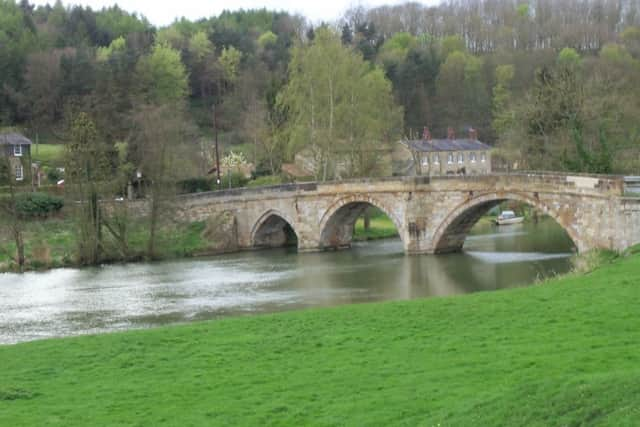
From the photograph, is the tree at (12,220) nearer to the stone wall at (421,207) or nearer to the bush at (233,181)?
the stone wall at (421,207)

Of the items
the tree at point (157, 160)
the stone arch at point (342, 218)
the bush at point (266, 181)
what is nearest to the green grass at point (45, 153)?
the tree at point (157, 160)

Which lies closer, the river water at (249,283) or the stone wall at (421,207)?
the river water at (249,283)

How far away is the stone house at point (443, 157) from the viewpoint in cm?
7294

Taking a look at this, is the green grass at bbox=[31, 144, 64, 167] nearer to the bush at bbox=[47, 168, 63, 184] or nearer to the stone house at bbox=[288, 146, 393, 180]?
the bush at bbox=[47, 168, 63, 184]

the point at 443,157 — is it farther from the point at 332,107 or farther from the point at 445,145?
the point at 332,107

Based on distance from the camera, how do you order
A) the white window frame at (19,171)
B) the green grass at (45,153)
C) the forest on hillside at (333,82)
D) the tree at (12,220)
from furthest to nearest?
the green grass at (45,153), the white window frame at (19,171), the forest on hillside at (333,82), the tree at (12,220)

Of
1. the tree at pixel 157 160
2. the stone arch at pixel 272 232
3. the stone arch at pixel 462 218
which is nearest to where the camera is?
the stone arch at pixel 462 218

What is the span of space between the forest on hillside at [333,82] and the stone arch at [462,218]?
4900 millimetres

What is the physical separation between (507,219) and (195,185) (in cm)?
1784

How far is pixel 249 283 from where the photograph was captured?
1463 inches

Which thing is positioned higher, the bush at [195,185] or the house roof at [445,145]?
the house roof at [445,145]

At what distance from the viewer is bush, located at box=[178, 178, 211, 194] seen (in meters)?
59.5

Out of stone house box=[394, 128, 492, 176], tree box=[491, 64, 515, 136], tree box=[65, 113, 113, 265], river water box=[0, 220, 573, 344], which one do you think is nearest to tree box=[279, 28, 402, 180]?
river water box=[0, 220, 573, 344]

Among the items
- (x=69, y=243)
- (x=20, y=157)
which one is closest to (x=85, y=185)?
(x=69, y=243)
